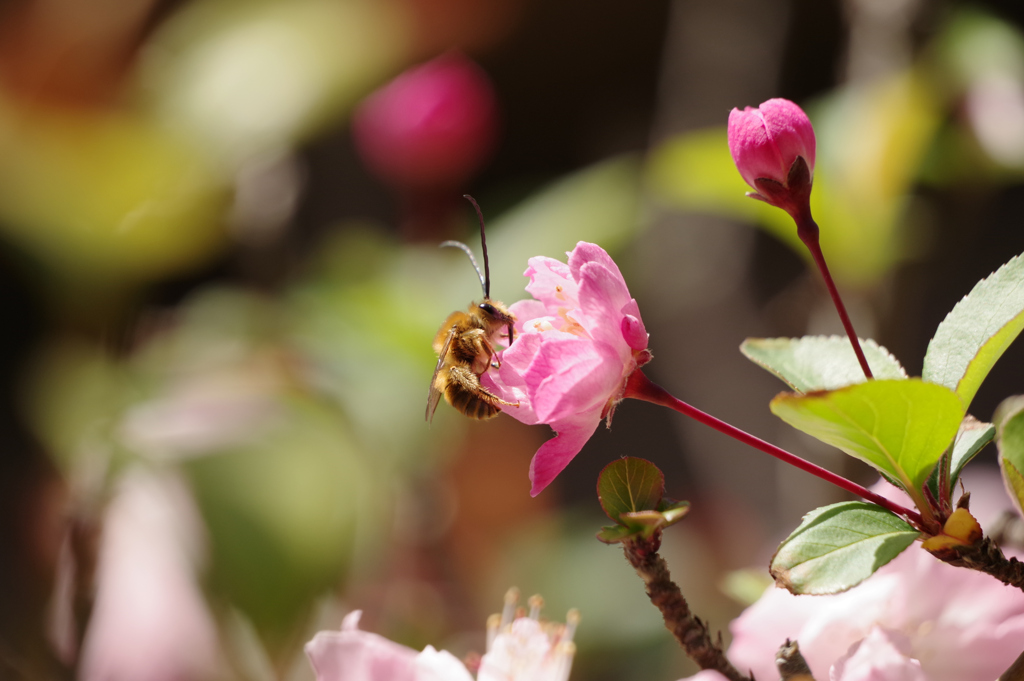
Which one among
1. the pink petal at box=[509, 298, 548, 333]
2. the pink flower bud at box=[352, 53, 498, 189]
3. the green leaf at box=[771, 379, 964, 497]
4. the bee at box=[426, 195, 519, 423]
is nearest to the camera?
the green leaf at box=[771, 379, 964, 497]

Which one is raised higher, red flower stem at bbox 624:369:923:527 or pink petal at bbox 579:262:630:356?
pink petal at bbox 579:262:630:356

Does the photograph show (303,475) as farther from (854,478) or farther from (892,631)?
(892,631)

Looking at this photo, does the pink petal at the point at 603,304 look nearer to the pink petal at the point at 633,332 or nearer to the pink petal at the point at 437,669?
the pink petal at the point at 633,332

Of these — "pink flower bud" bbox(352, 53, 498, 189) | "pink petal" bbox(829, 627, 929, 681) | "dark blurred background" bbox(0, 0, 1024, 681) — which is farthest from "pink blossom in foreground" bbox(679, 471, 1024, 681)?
"pink flower bud" bbox(352, 53, 498, 189)

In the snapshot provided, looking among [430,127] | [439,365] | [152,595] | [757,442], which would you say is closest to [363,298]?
[430,127]

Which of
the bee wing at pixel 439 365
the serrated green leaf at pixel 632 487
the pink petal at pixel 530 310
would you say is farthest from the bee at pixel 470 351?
the serrated green leaf at pixel 632 487

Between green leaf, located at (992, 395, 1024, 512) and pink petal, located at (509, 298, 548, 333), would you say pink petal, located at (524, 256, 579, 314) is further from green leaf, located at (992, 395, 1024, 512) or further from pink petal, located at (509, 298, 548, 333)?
green leaf, located at (992, 395, 1024, 512)
